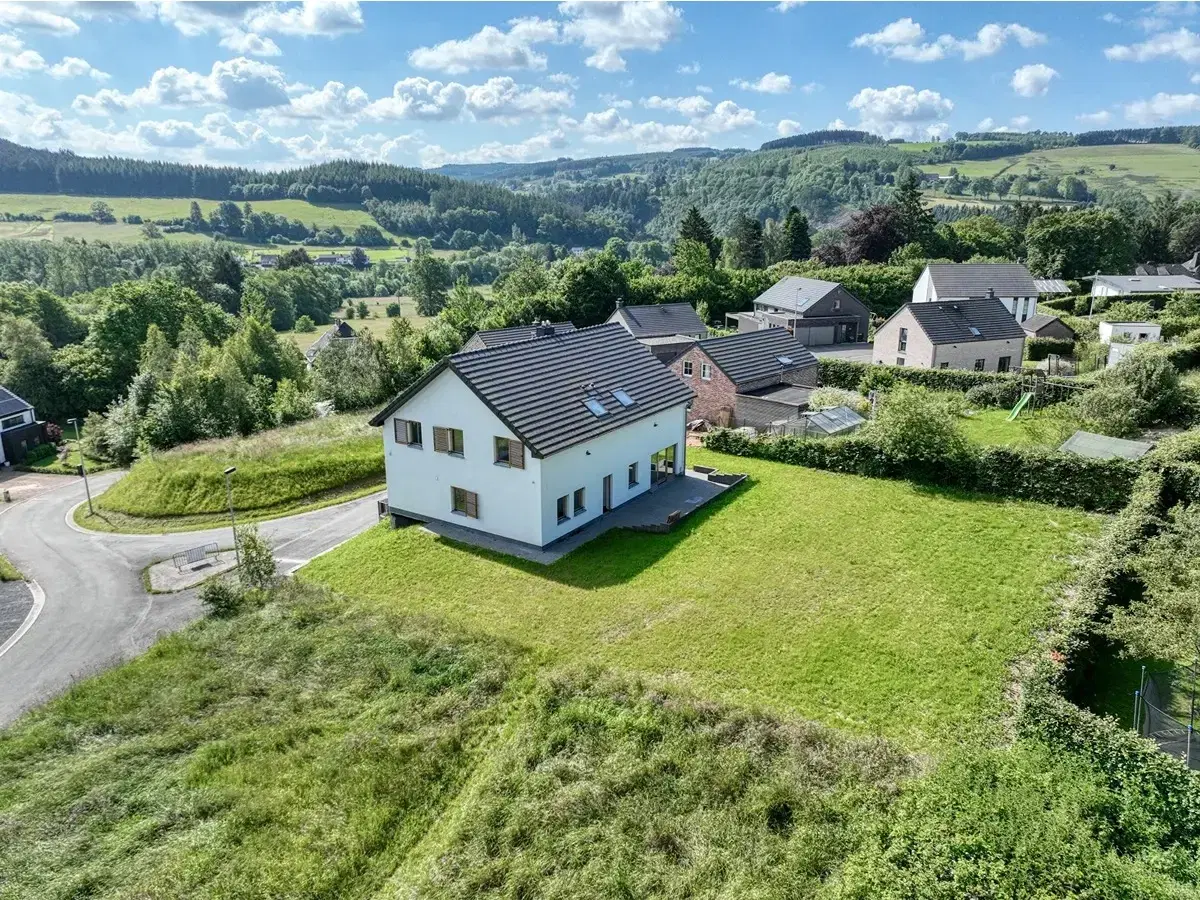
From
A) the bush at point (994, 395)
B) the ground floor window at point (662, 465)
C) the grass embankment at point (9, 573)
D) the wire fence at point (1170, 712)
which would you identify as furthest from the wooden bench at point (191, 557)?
the bush at point (994, 395)

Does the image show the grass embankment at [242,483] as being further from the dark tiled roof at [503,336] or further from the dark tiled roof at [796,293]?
the dark tiled roof at [796,293]

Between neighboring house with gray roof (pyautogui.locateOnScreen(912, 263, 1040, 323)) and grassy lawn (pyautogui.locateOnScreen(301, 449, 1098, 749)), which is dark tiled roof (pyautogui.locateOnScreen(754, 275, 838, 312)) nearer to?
neighboring house with gray roof (pyautogui.locateOnScreen(912, 263, 1040, 323))

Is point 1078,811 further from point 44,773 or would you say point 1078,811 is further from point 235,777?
point 44,773

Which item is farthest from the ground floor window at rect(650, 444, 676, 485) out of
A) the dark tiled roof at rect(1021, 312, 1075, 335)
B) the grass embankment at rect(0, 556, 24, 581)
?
the dark tiled roof at rect(1021, 312, 1075, 335)

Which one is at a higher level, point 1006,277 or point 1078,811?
point 1006,277

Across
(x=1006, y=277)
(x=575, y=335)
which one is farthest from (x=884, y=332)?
(x=575, y=335)

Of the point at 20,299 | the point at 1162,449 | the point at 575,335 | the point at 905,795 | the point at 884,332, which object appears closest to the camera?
the point at 905,795

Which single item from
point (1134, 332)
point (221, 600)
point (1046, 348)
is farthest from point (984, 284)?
point (221, 600)

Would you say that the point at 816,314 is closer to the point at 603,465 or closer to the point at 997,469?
the point at 997,469
